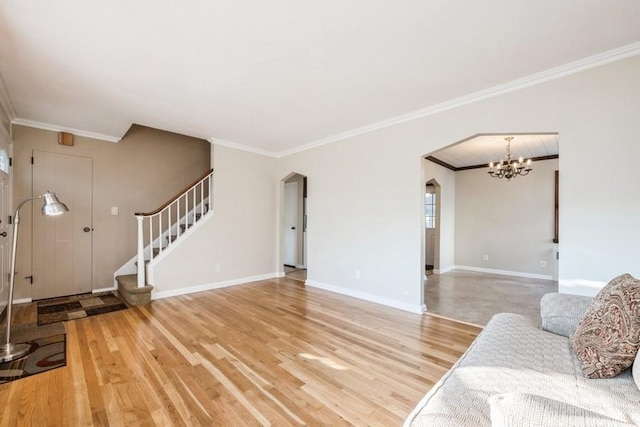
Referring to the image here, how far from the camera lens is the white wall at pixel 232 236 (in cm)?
430

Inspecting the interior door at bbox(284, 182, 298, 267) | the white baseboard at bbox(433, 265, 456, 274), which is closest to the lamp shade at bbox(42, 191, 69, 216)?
the interior door at bbox(284, 182, 298, 267)

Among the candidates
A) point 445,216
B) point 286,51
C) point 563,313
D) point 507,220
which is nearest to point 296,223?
point 445,216

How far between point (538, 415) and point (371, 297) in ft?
10.7

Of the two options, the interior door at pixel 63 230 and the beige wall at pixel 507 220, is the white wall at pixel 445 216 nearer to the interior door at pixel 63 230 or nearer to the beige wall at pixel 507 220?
the beige wall at pixel 507 220

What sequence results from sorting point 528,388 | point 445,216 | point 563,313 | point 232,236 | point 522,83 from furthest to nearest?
point 445,216, point 232,236, point 522,83, point 563,313, point 528,388

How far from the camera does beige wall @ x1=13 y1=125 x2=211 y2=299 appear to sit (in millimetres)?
3848

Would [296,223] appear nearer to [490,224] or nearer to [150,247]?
[150,247]

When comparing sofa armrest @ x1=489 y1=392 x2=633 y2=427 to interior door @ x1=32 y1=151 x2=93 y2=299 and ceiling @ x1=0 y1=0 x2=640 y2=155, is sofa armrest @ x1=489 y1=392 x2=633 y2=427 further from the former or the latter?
interior door @ x1=32 y1=151 x2=93 y2=299

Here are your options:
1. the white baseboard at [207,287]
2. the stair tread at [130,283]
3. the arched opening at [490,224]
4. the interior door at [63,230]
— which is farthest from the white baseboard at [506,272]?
the interior door at [63,230]

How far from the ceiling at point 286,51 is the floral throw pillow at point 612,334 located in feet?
5.70

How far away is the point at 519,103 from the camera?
107 inches

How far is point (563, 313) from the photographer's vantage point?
1716 millimetres

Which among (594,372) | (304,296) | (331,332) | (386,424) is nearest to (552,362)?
(594,372)

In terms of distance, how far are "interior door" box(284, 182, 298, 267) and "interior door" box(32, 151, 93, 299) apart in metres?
3.82
